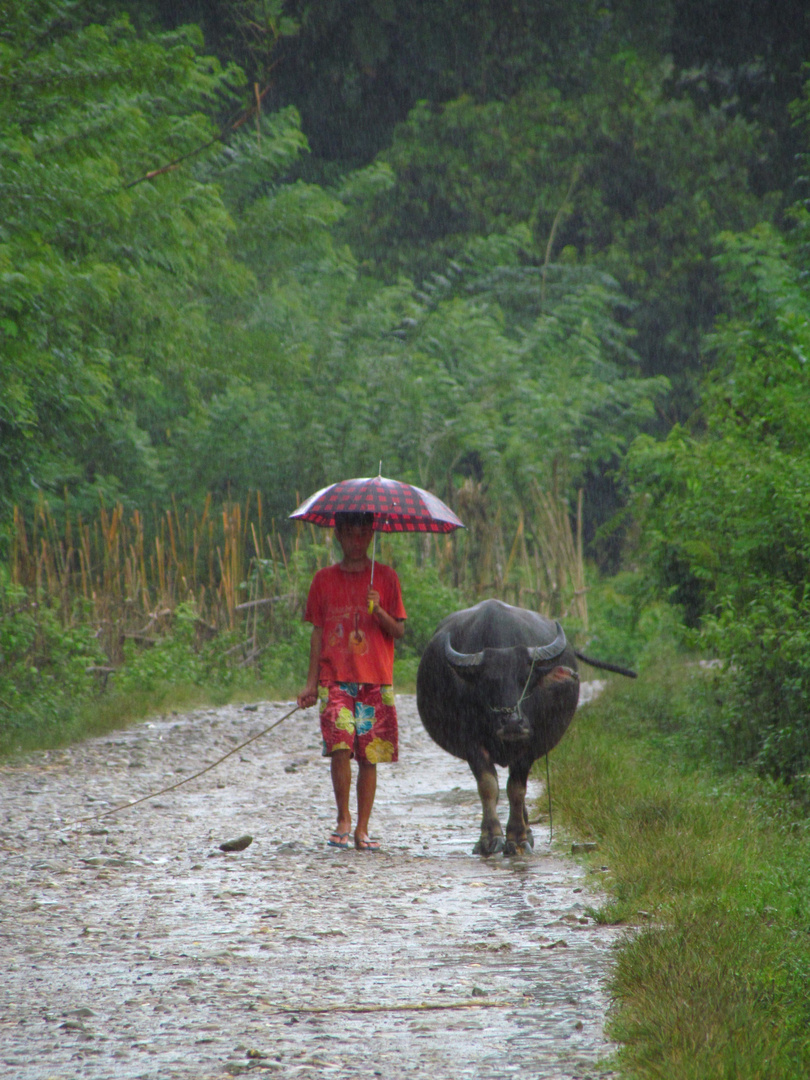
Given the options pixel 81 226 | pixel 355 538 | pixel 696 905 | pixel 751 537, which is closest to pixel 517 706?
pixel 355 538

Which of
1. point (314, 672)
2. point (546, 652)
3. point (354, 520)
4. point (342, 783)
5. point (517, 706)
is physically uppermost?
point (354, 520)

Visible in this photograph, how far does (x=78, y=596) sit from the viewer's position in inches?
588

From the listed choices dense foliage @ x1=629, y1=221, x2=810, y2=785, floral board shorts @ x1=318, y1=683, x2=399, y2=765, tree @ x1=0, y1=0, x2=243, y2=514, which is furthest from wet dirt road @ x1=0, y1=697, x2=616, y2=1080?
tree @ x1=0, y1=0, x2=243, y2=514

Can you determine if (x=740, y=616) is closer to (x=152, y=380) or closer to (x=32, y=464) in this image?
(x=32, y=464)

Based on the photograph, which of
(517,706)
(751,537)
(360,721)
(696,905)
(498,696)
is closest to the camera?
(696,905)

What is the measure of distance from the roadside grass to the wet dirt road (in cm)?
17

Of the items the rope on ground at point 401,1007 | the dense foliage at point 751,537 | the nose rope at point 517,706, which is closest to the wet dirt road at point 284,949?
the rope on ground at point 401,1007

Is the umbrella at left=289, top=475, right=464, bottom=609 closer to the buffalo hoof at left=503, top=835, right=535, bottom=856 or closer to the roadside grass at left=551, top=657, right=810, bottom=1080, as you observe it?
the buffalo hoof at left=503, top=835, right=535, bottom=856

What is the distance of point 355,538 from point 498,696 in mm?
1174

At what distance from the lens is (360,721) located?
7207 millimetres

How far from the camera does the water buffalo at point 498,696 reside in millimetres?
6996

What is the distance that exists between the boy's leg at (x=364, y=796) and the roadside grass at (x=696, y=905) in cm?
117

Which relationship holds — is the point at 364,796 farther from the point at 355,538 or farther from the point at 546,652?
the point at 355,538

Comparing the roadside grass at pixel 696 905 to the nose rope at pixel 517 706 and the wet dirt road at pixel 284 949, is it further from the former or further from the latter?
the nose rope at pixel 517 706
